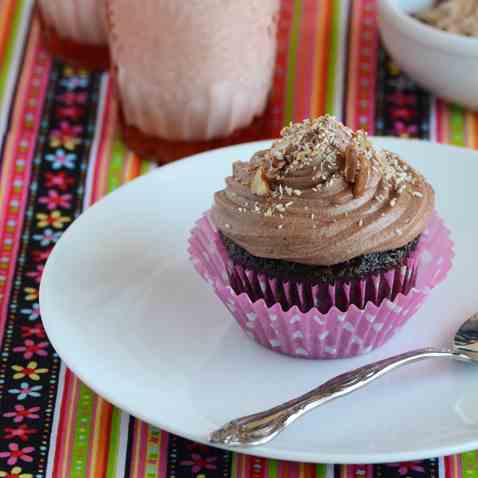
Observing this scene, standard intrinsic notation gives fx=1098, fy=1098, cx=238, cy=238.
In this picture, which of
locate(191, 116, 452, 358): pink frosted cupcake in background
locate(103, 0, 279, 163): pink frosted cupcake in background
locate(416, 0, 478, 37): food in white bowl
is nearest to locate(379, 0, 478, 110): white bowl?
locate(416, 0, 478, 37): food in white bowl

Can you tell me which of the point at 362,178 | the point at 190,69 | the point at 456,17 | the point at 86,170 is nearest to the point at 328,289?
the point at 362,178

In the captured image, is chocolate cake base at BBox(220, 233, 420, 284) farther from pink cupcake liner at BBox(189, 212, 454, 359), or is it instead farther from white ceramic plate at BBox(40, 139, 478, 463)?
white ceramic plate at BBox(40, 139, 478, 463)

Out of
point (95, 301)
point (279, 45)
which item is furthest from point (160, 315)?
point (279, 45)

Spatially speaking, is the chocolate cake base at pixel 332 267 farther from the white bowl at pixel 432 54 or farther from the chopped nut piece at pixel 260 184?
the white bowl at pixel 432 54

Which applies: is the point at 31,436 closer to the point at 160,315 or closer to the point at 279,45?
the point at 160,315

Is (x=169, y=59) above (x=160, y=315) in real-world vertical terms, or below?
above

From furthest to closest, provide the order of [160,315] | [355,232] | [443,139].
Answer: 1. [443,139]
2. [160,315]
3. [355,232]

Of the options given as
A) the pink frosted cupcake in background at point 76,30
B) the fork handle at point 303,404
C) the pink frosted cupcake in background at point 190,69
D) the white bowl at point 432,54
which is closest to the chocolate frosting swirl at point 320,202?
the fork handle at point 303,404
